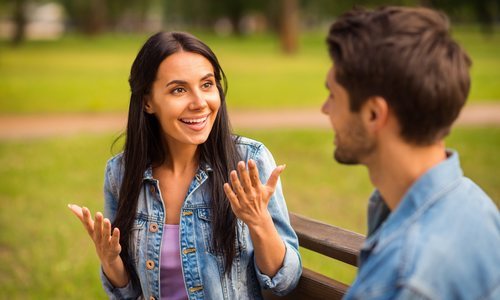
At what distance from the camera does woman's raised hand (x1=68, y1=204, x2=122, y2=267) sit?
2.16m

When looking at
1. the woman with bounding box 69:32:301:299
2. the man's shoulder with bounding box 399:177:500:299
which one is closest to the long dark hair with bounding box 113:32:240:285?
the woman with bounding box 69:32:301:299

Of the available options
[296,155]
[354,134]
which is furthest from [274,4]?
[354,134]

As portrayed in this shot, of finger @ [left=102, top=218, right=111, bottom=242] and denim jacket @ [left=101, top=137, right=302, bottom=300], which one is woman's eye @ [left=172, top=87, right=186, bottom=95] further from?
finger @ [left=102, top=218, right=111, bottom=242]

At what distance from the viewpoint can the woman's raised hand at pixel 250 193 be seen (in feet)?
6.27

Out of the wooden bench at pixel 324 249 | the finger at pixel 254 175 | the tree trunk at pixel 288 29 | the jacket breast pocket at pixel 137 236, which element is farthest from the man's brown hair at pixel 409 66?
the tree trunk at pixel 288 29

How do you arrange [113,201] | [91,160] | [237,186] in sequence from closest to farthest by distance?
[237,186] → [113,201] → [91,160]

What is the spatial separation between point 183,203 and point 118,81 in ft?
51.4

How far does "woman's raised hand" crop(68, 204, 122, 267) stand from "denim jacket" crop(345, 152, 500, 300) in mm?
1014

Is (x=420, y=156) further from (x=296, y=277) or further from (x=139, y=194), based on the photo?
(x=139, y=194)

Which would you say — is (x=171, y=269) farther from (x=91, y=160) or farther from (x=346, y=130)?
(x=91, y=160)

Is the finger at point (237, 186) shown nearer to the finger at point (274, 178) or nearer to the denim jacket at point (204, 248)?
the finger at point (274, 178)

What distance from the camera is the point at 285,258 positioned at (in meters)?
2.17

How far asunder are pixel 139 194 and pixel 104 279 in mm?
350

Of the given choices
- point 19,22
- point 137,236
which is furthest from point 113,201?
point 19,22
